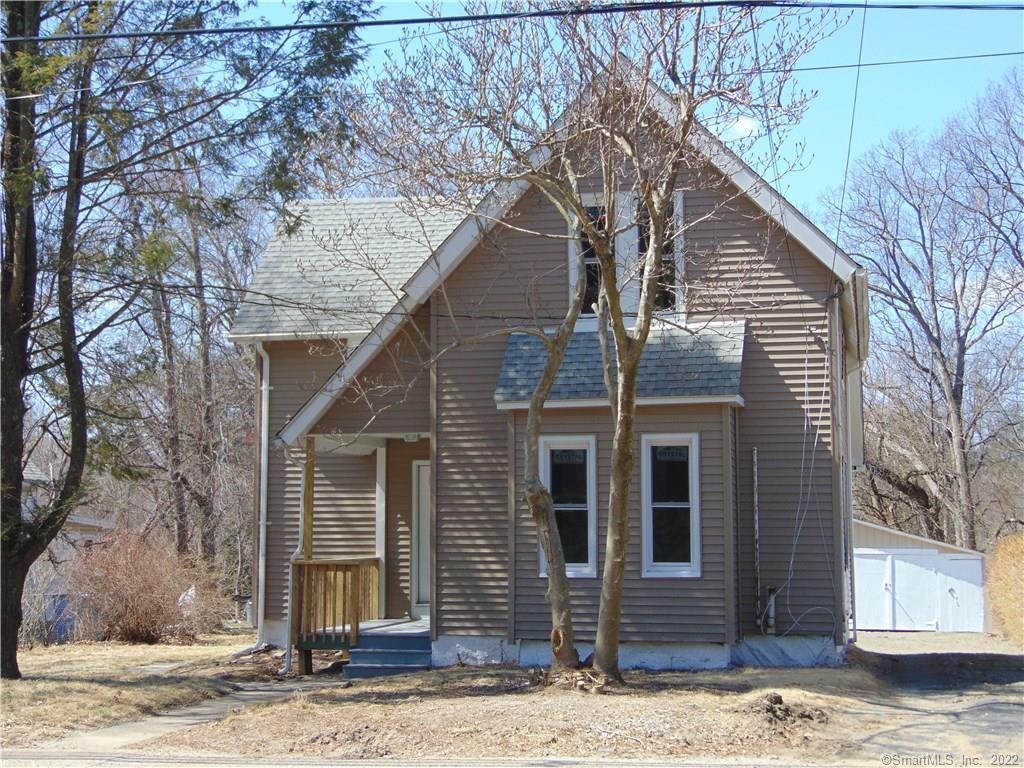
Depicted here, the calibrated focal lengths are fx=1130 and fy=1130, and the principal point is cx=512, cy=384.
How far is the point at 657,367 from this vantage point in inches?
598

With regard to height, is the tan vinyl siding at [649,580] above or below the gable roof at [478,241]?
below

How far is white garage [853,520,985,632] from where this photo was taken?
2697 centimetres

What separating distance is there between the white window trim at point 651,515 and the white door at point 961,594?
14934mm

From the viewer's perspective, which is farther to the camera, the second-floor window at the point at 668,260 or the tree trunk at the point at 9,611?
the second-floor window at the point at 668,260

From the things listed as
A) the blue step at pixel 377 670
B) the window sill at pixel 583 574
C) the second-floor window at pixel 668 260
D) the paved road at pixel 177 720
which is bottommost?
the paved road at pixel 177 720

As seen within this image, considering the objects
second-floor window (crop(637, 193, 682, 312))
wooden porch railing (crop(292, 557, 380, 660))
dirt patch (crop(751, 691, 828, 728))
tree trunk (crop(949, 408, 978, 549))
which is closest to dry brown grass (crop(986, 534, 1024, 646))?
second-floor window (crop(637, 193, 682, 312))

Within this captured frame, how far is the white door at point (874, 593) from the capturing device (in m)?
27.3

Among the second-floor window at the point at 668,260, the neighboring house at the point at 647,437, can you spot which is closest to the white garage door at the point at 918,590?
the neighboring house at the point at 647,437

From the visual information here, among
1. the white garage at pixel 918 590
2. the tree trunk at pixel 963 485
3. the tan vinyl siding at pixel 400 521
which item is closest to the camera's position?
the tan vinyl siding at pixel 400 521

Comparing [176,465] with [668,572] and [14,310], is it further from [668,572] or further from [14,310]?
[668,572]

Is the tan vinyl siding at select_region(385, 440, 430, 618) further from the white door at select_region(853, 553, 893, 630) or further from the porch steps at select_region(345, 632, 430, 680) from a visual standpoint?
the white door at select_region(853, 553, 893, 630)

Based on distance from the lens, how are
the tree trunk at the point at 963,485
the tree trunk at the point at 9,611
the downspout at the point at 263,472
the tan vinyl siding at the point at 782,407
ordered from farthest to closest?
the tree trunk at the point at 963,485 → the downspout at the point at 263,472 → the tan vinyl siding at the point at 782,407 → the tree trunk at the point at 9,611

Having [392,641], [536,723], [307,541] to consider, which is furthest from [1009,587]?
[536,723]

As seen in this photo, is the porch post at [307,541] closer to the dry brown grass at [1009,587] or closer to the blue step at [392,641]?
the blue step at [392,641]
